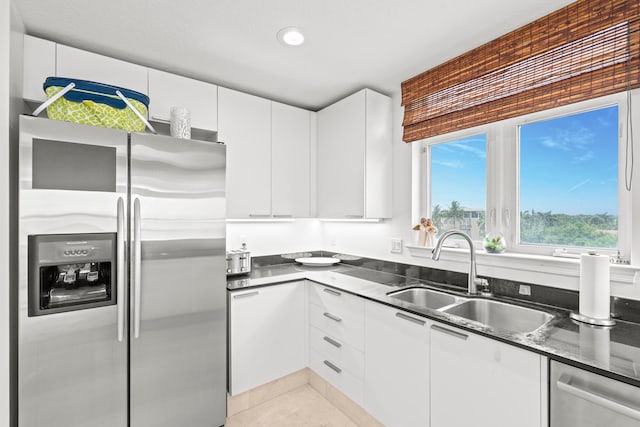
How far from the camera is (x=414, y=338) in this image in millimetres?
1599

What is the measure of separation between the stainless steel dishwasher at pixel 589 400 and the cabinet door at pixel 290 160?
2041mm

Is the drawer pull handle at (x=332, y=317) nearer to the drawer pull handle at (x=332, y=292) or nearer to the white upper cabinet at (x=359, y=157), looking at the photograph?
the drawer pull handle at (x=332, y=292)

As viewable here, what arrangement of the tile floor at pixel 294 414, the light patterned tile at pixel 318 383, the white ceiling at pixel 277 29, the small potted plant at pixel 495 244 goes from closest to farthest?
the white ceiling at pixel 277 29 → the small potted plant at pixel 495 244 → the tile floor at pixel 294 414 → the light patterned tile at pixel 318 383

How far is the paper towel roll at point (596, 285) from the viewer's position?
1.35 metres

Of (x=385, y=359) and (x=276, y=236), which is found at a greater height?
(x=276, y=236)

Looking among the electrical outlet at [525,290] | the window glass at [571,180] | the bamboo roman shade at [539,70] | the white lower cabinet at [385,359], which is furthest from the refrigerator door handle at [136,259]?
the window glass at [571,180]

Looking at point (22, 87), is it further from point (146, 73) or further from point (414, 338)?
point (414, 338)

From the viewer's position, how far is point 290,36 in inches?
68.3

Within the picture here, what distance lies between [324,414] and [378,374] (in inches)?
23.6

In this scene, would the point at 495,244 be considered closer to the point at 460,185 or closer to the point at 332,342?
the point at 460,185

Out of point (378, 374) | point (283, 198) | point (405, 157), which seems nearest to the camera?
point (378, 374)

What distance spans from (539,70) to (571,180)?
24.4 inches

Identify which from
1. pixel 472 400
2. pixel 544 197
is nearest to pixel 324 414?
pixel 472 400

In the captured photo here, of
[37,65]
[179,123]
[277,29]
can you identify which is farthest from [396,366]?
[37,65]
